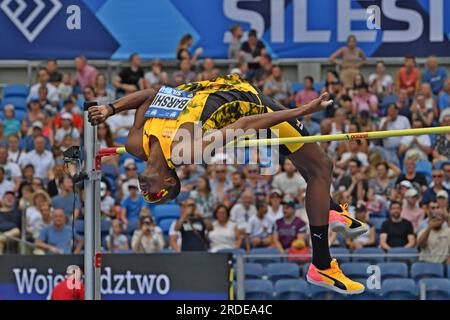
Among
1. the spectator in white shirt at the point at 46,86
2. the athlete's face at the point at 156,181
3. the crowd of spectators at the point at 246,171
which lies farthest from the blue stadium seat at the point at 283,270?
the spectator in white shirt at the point at 46,86

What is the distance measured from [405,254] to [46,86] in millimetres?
6534

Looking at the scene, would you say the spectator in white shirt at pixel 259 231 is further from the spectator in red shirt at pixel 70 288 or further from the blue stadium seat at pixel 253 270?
the spectator in red shirt at pixel 70 288

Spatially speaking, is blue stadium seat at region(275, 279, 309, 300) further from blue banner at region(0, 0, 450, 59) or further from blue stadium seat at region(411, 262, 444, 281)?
blue banner at region(0, 0, 450, 59)

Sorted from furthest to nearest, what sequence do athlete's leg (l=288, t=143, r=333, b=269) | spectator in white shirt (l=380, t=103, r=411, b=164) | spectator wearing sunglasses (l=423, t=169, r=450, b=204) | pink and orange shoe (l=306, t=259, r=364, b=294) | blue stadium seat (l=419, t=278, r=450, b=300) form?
spectator in white shirt (l=380, t=103, r=411, b=164) → spectator wearing sunglasses (l=423, t=169, r=450, b=204) → blue stadium seat (l=419, t=278, r=450, b=300) → pink and orange shoe (l=306, t=259, r=364, b=294) → athlete's leg (l=288, t=143, r=333, b=269)

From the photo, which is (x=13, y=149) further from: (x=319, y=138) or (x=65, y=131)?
(x=319, y=138)

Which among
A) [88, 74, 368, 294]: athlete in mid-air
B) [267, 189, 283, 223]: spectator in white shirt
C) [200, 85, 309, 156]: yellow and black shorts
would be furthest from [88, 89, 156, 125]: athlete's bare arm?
[267, 189, 283, 223]: spectator in white shirt

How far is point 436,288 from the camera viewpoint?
13234 millimetres

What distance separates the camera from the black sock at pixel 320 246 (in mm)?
10047

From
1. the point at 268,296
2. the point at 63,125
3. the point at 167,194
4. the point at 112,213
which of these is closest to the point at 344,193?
the point at 268,296

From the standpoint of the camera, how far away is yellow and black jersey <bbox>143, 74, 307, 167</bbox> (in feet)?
30.6

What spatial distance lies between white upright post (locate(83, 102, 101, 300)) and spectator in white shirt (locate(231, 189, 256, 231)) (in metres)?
4.42

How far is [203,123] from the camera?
30.5ft

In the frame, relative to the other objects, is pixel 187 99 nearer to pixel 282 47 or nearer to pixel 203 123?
pixel 203 123
